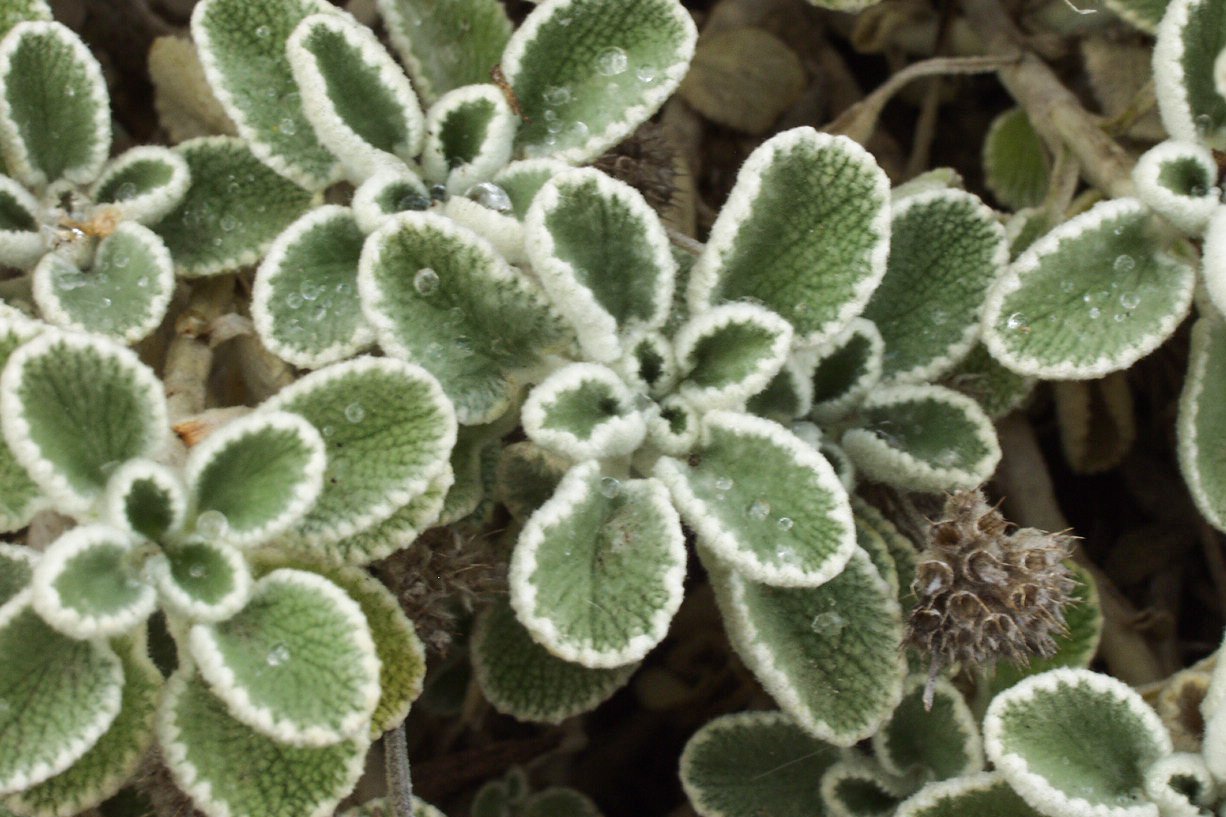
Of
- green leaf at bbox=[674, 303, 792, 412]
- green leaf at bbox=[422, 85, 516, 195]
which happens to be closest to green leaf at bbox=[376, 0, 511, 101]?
green leaf at bbox=[422, 85, 516, 195]

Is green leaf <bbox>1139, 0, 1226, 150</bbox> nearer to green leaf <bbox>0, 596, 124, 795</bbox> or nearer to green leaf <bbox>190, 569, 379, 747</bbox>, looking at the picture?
green leaf <bbox>190, 569, 379, 747</bbox>

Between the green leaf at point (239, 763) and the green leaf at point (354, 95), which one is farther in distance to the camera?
the green leaf at point (354, 95)

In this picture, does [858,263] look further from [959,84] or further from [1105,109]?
[959,84]

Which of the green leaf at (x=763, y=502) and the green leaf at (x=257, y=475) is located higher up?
the green leaf at (x=257, y=475)

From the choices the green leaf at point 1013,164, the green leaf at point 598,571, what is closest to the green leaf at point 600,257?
the green leaf at point 598,571

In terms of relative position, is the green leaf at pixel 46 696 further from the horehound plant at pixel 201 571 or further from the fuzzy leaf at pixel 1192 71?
the fuzzy leaf at pixel 1192 71

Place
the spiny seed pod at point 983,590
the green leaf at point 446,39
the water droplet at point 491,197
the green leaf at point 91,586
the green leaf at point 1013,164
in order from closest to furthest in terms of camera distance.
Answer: the green leaf at point 91,586 → the spiny seed pod at point 983,590 → the water droplet at point 491,197 → the green leaf at point 446,39 → the green leaf at point 1013,164

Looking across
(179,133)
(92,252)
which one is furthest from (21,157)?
(179,133)
